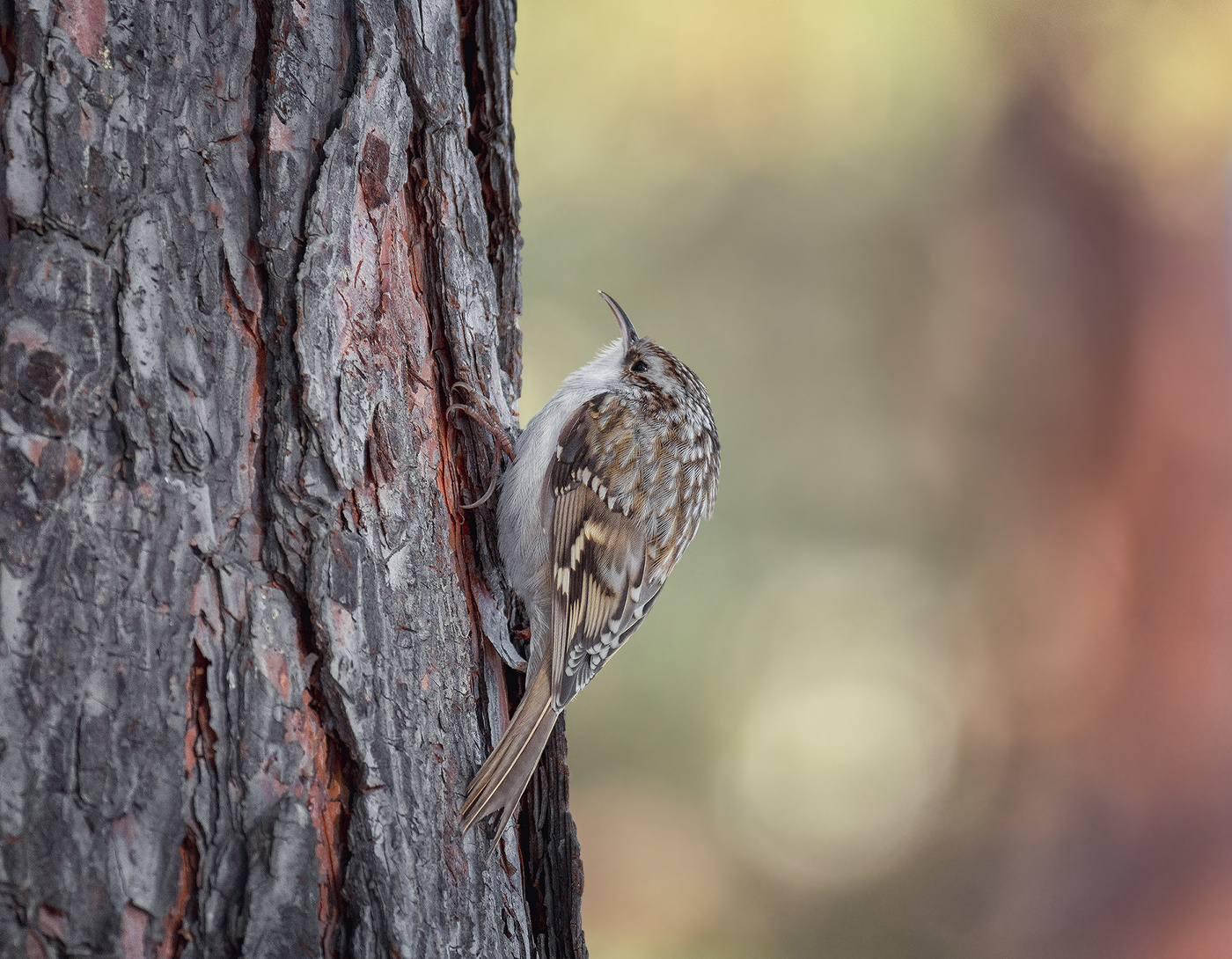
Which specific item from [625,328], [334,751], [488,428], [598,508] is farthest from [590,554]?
[334,751]

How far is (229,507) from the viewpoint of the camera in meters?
1.11

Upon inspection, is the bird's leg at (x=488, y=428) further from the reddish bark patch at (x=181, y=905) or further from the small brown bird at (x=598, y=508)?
the reddish bark patch at (x=181, y=905)

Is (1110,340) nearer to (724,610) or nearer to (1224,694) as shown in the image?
(1224,694)

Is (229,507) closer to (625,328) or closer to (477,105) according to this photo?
(477,105)

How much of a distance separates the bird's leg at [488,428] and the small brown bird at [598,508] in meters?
0.03

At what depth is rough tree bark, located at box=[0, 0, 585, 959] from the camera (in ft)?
3.25

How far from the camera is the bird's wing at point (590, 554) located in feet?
5.73

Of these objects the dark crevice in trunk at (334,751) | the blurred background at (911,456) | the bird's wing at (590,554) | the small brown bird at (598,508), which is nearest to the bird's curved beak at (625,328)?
the small brown bird at (598,508)

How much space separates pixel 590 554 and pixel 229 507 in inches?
33.5

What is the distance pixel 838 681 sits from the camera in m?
3.37

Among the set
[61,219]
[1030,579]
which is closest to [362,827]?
[61,219]

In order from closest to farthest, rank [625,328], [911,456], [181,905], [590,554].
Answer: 1. [181,905]
2. [590,554]
3. [625,328]
4. [911,456]

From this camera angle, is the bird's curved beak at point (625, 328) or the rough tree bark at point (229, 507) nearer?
the rough tree bark at point (229, 507)

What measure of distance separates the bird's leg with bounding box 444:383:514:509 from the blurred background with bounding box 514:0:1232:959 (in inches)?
65.6
